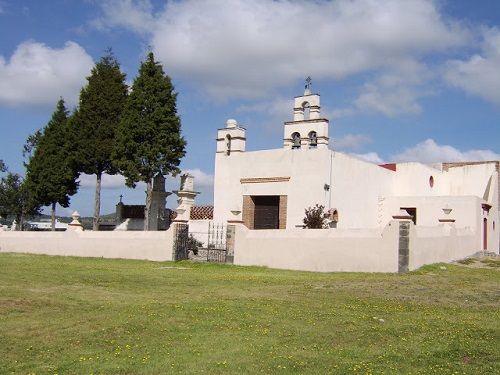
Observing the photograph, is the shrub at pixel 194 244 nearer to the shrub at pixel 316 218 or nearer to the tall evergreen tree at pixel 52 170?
the shrub at pixel 316 218

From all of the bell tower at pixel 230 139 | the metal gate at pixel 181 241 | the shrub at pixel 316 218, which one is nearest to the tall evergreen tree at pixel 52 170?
the bell tower at pixel 230 139

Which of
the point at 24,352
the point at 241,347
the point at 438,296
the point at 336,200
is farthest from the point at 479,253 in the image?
the point at 24,352

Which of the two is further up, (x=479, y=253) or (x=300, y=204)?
(x=300, y=204)

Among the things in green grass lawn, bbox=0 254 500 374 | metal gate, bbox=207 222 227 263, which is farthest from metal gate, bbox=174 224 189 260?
green grass lawn, bbox=0 254 500 374

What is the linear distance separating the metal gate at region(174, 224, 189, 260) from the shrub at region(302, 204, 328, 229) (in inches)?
202

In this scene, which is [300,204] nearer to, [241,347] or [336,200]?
[336,200]

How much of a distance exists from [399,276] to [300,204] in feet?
28.0

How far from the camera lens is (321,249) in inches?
749

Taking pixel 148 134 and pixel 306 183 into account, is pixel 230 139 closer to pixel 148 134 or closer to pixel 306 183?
pixel 148 134

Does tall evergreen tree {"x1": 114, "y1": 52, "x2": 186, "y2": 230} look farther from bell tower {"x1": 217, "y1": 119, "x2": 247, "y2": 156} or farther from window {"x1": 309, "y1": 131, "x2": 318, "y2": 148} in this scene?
window {"x1": 309, "y1": 131, "x2": 318, "y2": 148}

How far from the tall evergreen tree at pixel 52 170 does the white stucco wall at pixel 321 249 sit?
14771 mm

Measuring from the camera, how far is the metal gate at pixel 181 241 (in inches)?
855

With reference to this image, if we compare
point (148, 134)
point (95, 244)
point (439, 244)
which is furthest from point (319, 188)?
point (95, 244)

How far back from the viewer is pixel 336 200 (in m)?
25.2
